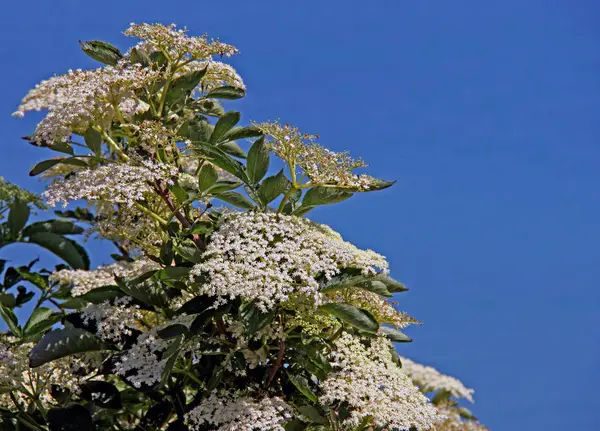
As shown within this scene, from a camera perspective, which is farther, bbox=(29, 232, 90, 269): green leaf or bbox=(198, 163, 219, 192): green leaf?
bbox=(29, 232, 90, 269): green leaf

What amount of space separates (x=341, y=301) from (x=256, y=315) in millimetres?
374

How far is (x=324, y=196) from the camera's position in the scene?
2.27 metres

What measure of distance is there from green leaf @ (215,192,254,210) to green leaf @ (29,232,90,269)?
1.04m

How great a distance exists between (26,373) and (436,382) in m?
2.22

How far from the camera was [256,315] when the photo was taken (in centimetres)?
204

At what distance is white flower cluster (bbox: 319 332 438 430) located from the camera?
7.12 feet

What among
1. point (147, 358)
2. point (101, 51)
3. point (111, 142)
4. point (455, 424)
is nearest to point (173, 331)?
point (147, 358)

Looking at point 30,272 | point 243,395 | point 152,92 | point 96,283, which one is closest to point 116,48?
point 152,92

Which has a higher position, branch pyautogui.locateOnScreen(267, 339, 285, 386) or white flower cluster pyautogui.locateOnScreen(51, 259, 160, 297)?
white flower cluster pyautogui.locateOnScreen(51, 259, 160, 297)

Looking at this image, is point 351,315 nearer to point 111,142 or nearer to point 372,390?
point 372,390

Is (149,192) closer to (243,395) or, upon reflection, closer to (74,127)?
(74,127)

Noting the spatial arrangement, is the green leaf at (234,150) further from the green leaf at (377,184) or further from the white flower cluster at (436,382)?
the white flower cluster at (436,382)

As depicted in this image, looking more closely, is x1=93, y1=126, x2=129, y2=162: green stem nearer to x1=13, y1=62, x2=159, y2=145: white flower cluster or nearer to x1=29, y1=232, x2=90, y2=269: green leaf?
x1=13, y1=62, x2=159, y2=145: white flower cluster

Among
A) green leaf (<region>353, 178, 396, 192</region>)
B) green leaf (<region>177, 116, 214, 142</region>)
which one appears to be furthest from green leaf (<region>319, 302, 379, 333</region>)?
green leaf (<region>177, 116, 214, 142</region>)
